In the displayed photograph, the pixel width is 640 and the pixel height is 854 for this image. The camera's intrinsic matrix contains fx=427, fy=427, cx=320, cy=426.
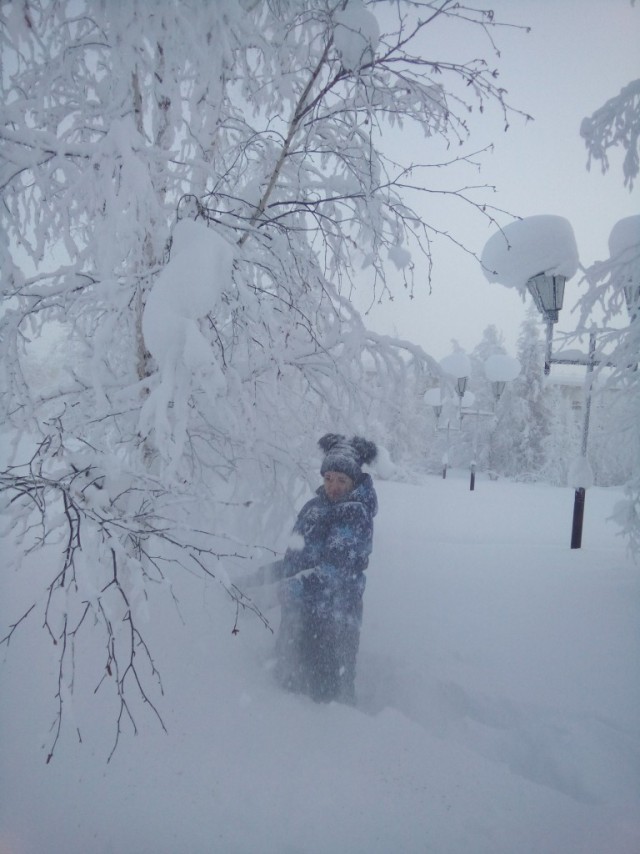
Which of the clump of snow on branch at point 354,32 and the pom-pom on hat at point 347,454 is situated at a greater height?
the clump of snow on branch at point 354,32

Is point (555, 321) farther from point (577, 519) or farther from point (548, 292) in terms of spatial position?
point (577, 519)

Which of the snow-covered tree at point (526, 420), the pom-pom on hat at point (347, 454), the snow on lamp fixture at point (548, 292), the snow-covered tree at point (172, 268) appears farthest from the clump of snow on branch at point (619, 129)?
the snow-covered tree at point (526, 420)

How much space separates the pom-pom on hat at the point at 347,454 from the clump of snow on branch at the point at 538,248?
2413 millimetres

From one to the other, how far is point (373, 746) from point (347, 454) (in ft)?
6.05

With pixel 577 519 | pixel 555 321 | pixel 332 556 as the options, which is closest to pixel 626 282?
pixel 555 321

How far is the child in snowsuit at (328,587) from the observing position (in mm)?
2979

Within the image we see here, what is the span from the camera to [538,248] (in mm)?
4367

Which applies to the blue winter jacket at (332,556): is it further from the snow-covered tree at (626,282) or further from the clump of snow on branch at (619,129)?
the clump of snow on branch at (619,129)

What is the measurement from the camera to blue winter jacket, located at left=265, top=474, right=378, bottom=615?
305 cm

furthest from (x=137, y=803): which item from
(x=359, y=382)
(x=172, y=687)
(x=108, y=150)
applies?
(x=108, y=150)

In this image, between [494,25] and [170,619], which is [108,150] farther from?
[170,619]

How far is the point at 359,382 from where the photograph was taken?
139 inches

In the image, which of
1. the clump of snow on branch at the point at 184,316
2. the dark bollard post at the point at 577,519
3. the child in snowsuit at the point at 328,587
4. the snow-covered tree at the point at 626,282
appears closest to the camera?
the clump of snow on branch at the point at 184,316

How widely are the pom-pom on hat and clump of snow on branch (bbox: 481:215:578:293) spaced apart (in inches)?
95.0
